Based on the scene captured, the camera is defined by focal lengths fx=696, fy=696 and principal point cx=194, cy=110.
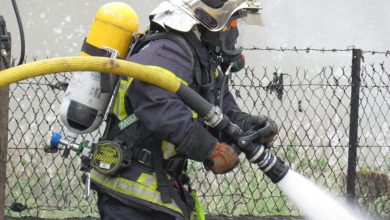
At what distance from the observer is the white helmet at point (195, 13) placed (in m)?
3.05

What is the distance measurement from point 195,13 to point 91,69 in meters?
0.64

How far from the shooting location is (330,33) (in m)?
14.0

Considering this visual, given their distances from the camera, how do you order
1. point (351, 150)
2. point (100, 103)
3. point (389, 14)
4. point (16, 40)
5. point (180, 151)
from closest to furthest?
point (180, 151) < point (100, 103) < point (351, 150) < point (16, 40) < point (389, 14)

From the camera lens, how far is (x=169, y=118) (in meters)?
2.85

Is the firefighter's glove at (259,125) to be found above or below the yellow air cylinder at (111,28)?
below

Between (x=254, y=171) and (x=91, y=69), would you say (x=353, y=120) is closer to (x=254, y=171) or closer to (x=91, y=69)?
(x=254, y=171)

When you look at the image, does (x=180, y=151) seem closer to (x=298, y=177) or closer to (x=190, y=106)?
(x=190, y=106)

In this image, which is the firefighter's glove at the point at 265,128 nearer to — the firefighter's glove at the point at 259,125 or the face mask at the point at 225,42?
the firefighter's glove at the point at 259,125

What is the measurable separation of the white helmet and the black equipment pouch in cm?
57

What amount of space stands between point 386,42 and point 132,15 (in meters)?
11.3

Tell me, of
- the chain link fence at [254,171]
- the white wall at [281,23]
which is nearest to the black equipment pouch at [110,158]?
the chain link fence at [254,171]

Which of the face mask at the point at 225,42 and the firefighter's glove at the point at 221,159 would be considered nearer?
the firefighter's glove at the point at 221,159

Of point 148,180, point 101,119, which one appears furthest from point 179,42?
point 148,180

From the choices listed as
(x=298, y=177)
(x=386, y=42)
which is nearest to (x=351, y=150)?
(x=298, y=177)
